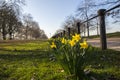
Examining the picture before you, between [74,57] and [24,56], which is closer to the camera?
[74,57]

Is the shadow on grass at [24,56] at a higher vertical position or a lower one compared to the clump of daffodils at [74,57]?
lower

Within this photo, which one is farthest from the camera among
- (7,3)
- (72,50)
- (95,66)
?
(7,3)

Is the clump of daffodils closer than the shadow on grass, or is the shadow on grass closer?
the clump of daffodils

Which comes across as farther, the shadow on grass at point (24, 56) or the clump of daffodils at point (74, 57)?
the shadow on grass at point (24, 56)

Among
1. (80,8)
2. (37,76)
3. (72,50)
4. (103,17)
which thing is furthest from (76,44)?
(80,8)

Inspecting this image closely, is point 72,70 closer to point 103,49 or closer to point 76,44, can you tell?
point 76,44

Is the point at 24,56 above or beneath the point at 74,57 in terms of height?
beneath

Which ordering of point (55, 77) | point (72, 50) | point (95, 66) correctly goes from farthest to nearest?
point (95, 66), point (55, 77), point (72, 50)

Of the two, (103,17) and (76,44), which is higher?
(103,17)

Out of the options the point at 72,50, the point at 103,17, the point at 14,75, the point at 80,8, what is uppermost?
the point at 80,8

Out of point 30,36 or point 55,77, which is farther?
point 30,36

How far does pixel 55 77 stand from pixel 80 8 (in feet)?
16.8

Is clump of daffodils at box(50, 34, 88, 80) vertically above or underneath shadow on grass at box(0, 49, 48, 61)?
above

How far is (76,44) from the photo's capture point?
3.16 m
